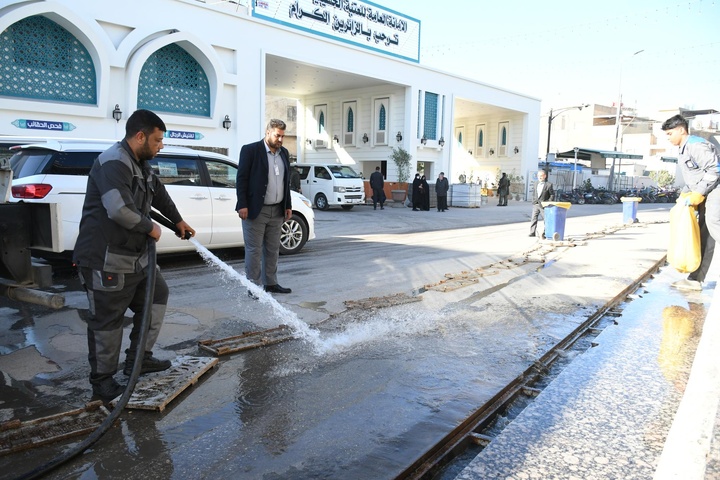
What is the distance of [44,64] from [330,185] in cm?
1041

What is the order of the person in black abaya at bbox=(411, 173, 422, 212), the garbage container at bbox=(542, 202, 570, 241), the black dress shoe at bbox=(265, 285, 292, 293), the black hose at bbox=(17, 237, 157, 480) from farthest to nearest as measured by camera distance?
the person in black abaya at bbox=(411, 173, 422, 212) → the garbage container at bbox=(542, 202, 570, 241) → the black dress shoe at bbox=(265, 285, 292, 293) → the black hose at bbox=(17, 237, 157, 480)

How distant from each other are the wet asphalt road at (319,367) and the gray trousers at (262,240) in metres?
0.39

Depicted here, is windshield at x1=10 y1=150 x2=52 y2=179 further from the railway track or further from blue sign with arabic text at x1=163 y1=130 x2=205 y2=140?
blue sign with arabic text at x1=163 y1=130 x2=205 y2=140

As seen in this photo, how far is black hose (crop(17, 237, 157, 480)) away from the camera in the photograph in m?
2.48

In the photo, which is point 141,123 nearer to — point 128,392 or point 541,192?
point 128,392

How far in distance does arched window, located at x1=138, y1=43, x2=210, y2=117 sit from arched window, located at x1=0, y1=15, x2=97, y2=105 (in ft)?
5.85

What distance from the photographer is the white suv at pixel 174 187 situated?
6532mm

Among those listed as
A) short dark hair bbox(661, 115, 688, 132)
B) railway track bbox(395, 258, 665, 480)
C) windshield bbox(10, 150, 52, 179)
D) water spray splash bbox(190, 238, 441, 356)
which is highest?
short dark hair bbox(661, 115, 688, 132)

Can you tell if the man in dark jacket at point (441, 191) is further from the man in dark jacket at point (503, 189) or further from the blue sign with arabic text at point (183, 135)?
the blue sign with arabic text at point (183, 135)

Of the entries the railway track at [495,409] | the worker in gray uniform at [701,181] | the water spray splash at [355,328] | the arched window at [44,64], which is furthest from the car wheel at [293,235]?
the arched window at [44,64]

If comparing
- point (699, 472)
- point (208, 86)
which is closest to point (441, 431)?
point (699, 472)

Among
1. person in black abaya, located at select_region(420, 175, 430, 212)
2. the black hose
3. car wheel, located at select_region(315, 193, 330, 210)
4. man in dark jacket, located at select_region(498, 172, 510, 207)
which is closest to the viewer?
the black hose

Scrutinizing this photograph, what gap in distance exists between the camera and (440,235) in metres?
13.8

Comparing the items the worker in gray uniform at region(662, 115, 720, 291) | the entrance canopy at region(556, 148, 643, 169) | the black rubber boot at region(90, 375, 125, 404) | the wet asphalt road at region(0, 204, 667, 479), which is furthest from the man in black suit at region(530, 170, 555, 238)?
the entrance canopy at region(556, 148, 643, 169)
